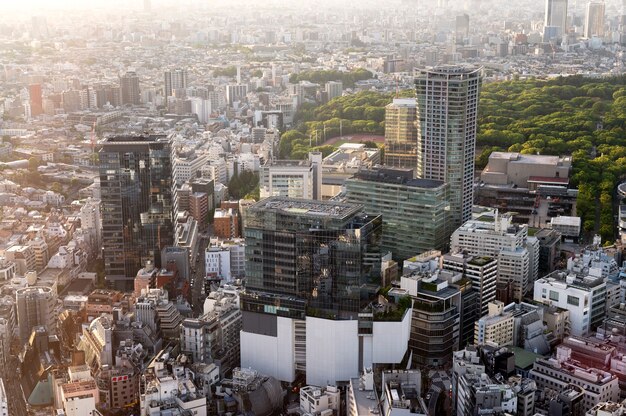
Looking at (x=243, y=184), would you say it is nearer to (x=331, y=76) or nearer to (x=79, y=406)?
(x=79, y=406)

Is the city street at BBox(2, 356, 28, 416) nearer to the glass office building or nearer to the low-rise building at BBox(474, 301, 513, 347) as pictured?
the low-rise building at BBox(474, 301, 513, 347)

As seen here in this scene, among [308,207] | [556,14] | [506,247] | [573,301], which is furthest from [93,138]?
[556,14]

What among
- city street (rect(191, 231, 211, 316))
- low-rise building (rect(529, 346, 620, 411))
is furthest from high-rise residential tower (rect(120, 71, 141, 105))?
low-rise building (rect(529, 346, 620, 411))

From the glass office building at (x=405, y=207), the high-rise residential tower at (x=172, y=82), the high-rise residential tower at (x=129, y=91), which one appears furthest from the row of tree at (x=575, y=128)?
the high-rise residential tower at (x=129, y=91)

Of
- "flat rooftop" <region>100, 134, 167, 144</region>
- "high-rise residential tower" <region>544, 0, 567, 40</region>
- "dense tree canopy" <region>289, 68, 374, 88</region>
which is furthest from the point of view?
"high-rise residential tower" <region>544, 0, 567, 40</region>

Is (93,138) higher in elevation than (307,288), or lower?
lower

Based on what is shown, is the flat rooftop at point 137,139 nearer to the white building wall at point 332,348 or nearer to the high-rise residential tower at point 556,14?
the white building wall at point 332,348
